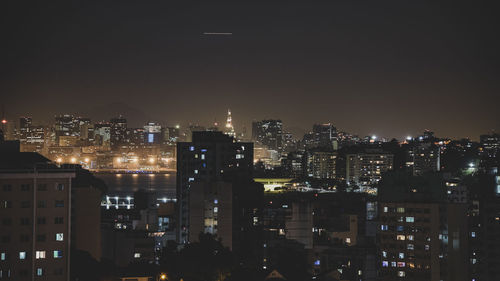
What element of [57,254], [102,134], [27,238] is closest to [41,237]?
[27,238]

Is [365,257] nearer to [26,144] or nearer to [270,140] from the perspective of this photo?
[26,144]

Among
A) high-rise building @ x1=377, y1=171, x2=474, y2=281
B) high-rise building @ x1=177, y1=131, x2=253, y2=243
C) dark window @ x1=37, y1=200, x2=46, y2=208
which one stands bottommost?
high-rise building @ x1=377, y1=171, x2=474, y2=281

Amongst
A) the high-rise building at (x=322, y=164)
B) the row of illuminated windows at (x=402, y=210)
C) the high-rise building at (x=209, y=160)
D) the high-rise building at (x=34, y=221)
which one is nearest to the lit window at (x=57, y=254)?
the high-rise building at (x=34, y=221)

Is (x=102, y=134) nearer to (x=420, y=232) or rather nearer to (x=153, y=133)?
(x=153, y=133)

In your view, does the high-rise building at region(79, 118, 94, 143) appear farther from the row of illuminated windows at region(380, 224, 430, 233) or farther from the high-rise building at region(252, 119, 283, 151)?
the row of illuminated windows at region(380, 224, 430, 233)

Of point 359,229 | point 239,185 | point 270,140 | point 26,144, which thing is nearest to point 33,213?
point 239,185

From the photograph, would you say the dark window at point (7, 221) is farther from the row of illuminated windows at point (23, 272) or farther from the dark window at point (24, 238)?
the row of illuminated windows at point (23, 272)

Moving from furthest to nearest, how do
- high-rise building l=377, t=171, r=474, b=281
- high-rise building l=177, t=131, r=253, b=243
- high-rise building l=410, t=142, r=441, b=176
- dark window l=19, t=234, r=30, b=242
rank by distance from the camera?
high-rise building l=410, t=142, r=441, b=176 → high-rise building l=177, t=131, r=253, b=243 → high-rise building l=377, t=171, r=474, b=281 → dark window l=19, t=234, r=30, b=242

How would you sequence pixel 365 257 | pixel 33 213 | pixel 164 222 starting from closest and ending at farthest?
pixel 33 213, pixel 365 257, pixel 164 222

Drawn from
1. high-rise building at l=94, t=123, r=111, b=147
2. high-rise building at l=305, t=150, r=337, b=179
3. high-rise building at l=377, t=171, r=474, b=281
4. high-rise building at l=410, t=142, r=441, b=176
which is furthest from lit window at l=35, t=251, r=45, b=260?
high-rise building at l=94, t=123, r=111, b=147
